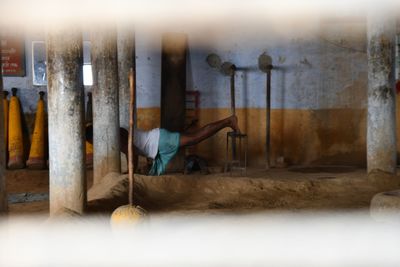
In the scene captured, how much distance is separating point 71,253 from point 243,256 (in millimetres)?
1246

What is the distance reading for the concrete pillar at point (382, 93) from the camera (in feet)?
25.1

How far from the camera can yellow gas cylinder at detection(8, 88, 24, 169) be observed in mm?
10430

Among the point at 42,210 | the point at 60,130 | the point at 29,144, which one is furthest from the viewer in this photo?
the point at 29,144

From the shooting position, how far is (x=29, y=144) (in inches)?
432

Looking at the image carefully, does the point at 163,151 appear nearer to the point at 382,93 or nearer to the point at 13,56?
the point at 382,93

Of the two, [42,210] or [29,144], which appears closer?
[42,210]

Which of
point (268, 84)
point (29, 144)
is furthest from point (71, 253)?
point (29, 144)

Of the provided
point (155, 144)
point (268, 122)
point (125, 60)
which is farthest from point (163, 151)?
point (268, 122)

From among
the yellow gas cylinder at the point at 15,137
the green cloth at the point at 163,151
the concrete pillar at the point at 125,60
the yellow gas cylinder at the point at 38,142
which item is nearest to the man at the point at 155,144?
the green cloth at the point at 163,151

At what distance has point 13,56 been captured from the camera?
36.0 ft

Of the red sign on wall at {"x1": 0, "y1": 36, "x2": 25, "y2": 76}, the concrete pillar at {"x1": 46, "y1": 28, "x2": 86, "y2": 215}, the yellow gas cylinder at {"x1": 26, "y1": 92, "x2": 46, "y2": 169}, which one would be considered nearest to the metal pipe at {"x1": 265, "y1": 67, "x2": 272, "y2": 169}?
the yellow gas cylinder at {"x1": 26, "y1": 92, "x2": 46, "y2": 169}

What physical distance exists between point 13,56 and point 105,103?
4492 millimetres

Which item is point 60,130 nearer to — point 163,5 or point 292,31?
point 163,5

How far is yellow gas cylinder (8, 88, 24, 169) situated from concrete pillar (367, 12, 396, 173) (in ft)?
20.6
